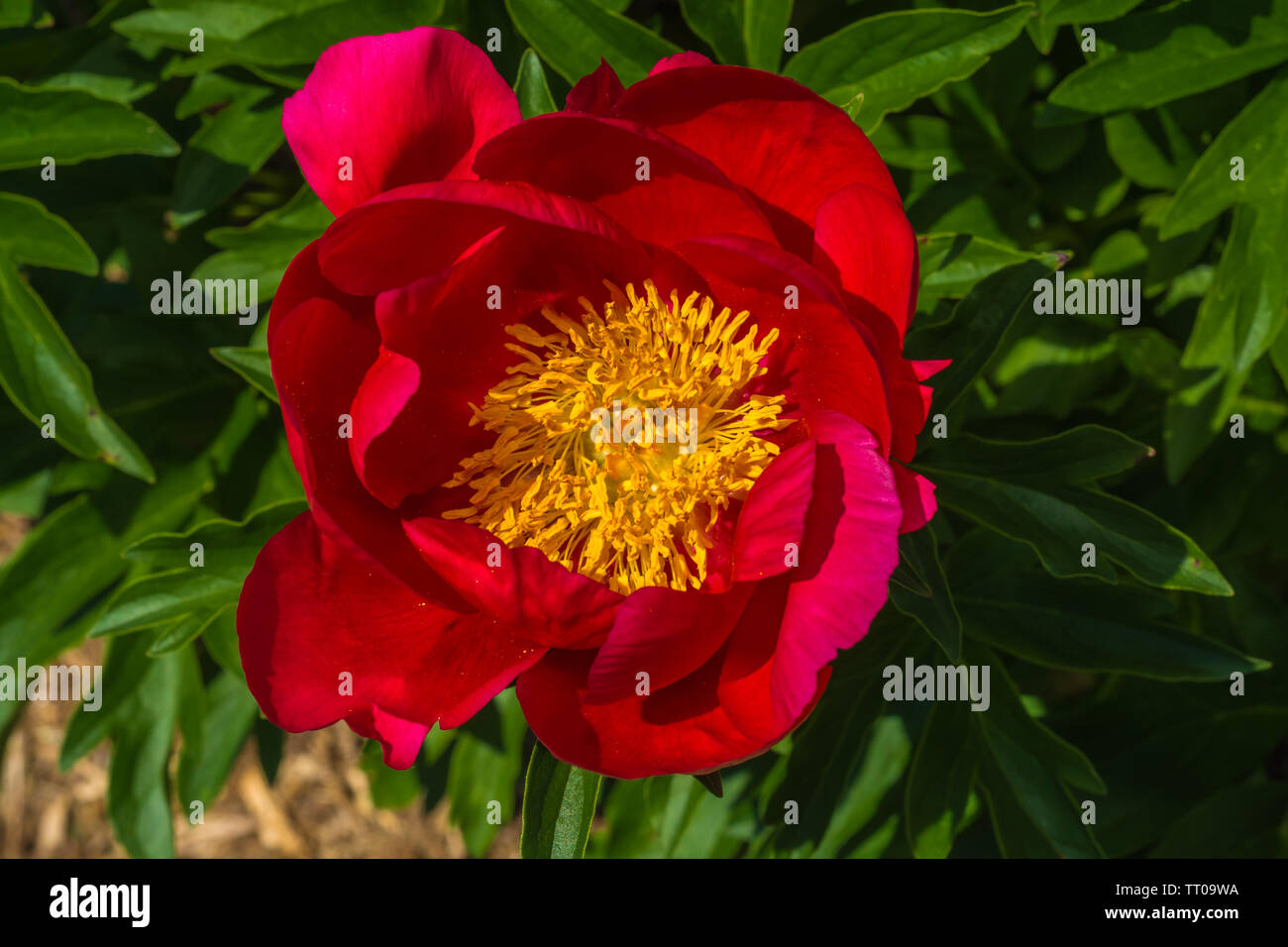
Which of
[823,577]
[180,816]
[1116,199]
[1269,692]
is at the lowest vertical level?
[180,816]

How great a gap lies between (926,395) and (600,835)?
1902mm

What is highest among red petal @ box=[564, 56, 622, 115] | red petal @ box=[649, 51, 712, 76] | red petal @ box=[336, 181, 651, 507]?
red petal @ box=[649, 51, 712, 76]

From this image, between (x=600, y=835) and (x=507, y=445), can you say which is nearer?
(x=507, y=445)

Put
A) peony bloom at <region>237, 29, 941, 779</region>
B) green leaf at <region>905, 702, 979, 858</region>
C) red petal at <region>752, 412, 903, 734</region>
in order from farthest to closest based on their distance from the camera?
green leaf at <region>905, 702, 979, 858</region> → peony bloom at <region>237, 29, 941, 779</region> → red petal at <region>752, 412, 903, 734</region>

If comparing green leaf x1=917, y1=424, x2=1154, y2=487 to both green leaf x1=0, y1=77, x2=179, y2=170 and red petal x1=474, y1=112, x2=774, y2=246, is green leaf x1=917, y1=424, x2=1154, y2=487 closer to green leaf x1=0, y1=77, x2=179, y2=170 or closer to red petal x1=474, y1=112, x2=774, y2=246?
red petal x1=474, y1=112, x2=774, y2=246

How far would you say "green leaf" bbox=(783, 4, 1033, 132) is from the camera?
6.13 feet

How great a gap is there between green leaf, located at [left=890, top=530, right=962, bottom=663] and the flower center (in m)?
0.27

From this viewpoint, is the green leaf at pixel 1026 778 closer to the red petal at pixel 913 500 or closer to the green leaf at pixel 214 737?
the red petal at pixel 913 500

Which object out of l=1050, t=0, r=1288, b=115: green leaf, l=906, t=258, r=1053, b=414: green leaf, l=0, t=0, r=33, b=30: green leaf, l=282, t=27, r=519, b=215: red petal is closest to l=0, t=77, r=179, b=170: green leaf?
l=0, t=0, r=33, b=30: green leaf

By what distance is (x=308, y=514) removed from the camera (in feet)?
5.22

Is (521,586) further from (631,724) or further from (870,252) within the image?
(870,252)

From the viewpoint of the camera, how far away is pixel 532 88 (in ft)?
5.73

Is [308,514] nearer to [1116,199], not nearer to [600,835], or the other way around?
[600,835]

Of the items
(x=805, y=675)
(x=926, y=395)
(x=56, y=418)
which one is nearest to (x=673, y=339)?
(x=926, y=395)
